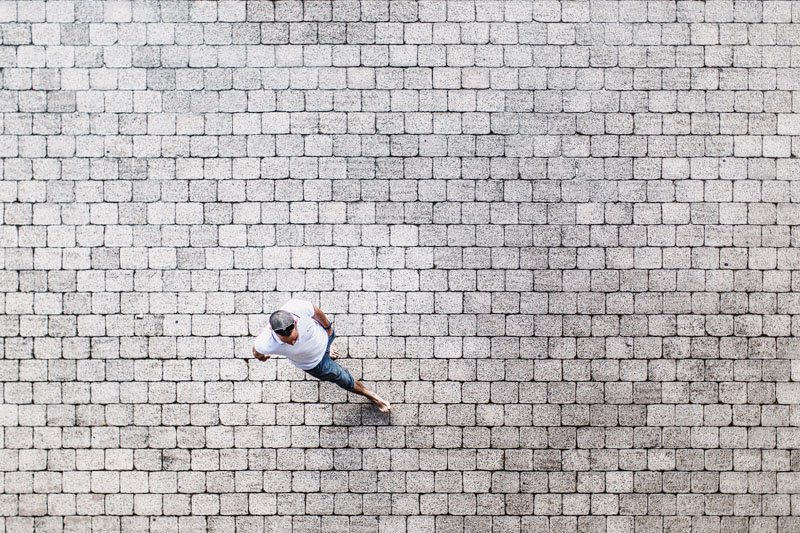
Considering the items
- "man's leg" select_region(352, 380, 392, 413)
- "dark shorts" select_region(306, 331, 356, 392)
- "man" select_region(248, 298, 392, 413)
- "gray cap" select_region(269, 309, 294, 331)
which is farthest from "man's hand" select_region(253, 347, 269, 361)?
"man's leg" select_region(352, 380, 392, 413)

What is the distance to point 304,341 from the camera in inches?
188

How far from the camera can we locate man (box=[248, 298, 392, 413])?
15.1ft

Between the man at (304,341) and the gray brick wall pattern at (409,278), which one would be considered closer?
the man at (304,341)

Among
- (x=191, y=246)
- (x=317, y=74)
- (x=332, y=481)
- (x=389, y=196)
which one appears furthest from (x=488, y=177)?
(x=332, y=481)

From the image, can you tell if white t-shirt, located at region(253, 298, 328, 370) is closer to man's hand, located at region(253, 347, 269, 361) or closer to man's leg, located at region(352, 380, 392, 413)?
man's hand, located at region(253, 347, 269, 361)

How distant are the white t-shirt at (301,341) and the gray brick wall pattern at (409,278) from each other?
0.65 metres

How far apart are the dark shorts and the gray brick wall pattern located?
0.38 m

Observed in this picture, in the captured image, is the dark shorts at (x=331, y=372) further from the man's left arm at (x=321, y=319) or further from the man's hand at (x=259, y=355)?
the man's hand at (x=259, y=355)

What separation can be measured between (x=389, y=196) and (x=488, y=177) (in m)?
0.99

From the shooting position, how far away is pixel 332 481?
557cm

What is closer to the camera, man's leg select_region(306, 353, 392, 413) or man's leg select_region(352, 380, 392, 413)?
man's leg select_region(306, 353, 392, 413)

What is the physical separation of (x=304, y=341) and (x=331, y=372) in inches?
18.4

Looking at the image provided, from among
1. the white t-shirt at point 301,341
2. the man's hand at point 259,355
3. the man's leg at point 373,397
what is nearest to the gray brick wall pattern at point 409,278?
the man's leg at point 373,397

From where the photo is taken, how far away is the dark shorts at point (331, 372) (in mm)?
5039
